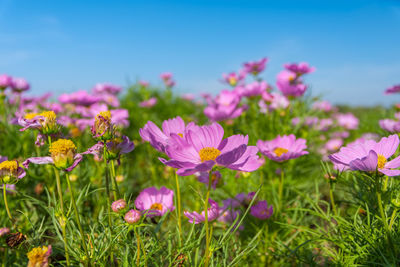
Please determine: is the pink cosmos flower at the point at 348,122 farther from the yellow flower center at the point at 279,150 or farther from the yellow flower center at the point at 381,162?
the yellow flower center at the point at 381,162

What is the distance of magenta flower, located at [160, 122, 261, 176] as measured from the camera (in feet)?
2.30

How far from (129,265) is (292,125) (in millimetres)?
1799

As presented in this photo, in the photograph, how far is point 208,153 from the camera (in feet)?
2.56

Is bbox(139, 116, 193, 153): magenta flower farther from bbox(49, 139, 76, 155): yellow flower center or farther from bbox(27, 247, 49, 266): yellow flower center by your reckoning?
bbox(27, 247, 49, 266): yellow flower center

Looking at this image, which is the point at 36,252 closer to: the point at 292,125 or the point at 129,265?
the point at 129,265

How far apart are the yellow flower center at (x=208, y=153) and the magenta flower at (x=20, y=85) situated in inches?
91.4

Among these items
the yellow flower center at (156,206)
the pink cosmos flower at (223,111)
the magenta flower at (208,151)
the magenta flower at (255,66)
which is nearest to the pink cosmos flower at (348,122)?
the magenta flower at (255,66)

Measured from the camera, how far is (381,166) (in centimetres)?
85

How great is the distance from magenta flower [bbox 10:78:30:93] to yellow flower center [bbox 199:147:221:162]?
232cm

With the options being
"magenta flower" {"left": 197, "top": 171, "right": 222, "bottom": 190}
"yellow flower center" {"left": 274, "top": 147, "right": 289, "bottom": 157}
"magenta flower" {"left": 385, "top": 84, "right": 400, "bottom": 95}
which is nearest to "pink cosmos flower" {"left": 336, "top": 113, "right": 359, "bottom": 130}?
"magenta flower" {"left": 385, "top": 84, "right": 400, "bottom": 95}

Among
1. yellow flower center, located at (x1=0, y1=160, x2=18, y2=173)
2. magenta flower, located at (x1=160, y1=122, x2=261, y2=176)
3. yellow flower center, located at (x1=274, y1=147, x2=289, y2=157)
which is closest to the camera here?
magenta flower, located at (x1=160, y1=122, x2=261, y2=176)

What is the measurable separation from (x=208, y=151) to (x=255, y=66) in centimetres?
203

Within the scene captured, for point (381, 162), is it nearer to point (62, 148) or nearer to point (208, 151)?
point (208, 151)

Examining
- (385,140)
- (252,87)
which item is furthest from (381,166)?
(252,87)
